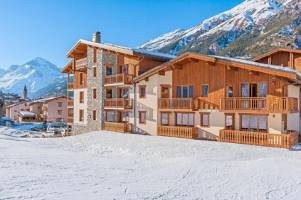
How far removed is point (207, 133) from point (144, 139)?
5159 mm

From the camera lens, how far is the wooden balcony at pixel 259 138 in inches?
830

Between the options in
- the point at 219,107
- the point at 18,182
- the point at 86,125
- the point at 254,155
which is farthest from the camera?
the point at 86,125

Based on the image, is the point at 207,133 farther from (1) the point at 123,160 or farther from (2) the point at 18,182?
(2) the point at 18,182

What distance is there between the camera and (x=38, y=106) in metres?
86.5

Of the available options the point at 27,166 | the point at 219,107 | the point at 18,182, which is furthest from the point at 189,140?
the point at 18,182

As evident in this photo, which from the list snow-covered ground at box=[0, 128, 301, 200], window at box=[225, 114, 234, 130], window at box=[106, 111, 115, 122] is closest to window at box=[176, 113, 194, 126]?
snow-covered ground at box=[0, 128, 301, 200]

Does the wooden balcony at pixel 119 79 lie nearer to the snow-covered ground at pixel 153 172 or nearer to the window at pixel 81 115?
the window at pixel 81 115

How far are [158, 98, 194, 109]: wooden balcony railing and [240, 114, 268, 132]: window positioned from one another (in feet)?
14.2

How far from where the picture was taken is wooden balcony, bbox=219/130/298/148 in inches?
830

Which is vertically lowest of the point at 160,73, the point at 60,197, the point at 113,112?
the point at 60,197

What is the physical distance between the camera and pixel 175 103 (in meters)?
27.0

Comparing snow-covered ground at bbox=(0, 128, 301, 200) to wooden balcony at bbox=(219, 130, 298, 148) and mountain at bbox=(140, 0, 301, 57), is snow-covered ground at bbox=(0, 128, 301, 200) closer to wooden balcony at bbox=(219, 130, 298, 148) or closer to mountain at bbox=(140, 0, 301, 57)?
wooden balcony at bbox=(219, 130, 298, 148)

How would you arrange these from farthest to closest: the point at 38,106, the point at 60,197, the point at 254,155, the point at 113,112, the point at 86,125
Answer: the point at 38,106 → the point at 86,125 → the point at 113,112 → the point at 254,155 → the point at 60,197

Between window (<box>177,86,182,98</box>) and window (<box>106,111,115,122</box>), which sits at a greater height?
window (<box>177,86,182,98</box>)
